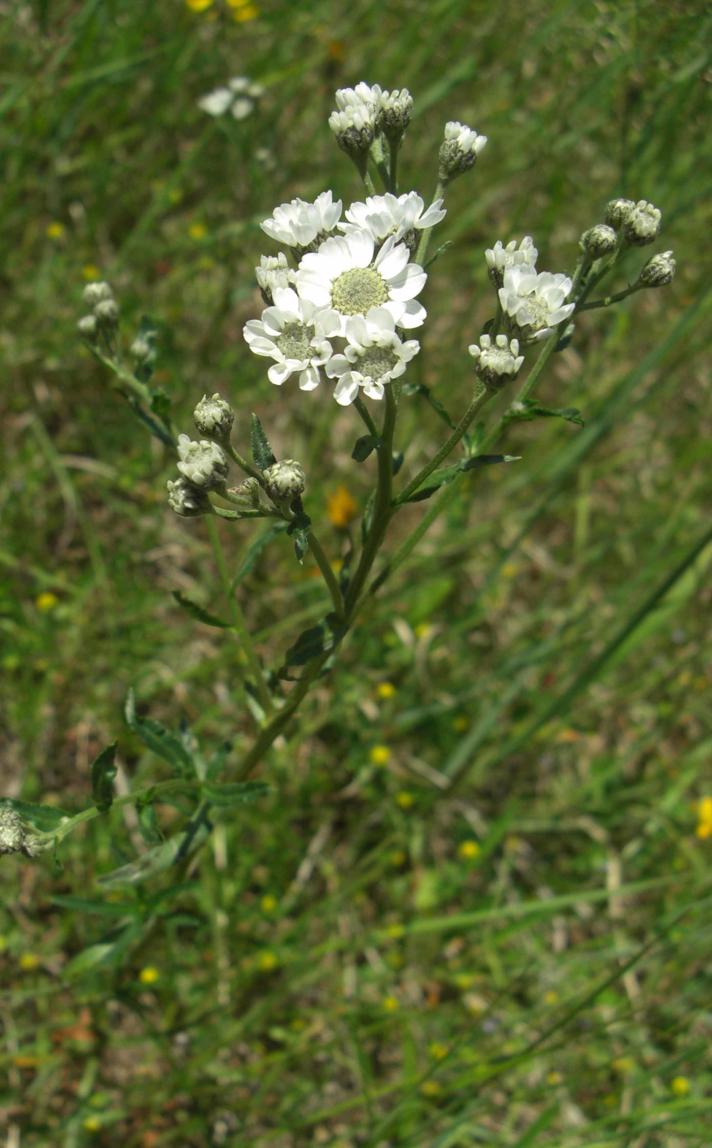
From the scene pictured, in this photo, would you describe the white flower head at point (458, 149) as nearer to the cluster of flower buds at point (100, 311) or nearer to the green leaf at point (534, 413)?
the green leaf at point (534, 413)

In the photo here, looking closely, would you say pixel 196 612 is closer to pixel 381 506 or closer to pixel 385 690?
pixel 381 506

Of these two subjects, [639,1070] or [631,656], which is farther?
[631,656]

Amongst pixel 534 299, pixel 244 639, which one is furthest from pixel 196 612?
pixel 534 299

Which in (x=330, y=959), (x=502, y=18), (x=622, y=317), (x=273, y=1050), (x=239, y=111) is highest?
(x=502, y=18)

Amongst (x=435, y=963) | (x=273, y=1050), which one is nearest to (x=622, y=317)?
(x=435, y=963)

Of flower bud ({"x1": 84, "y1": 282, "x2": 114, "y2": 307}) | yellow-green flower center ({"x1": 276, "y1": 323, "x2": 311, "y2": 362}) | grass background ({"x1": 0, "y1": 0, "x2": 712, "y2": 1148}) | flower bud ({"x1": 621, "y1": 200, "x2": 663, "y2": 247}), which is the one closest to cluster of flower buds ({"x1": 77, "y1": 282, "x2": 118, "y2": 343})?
flower bud ({"x1": 84, "y1": 282, "x2": 114, "y2": 307})

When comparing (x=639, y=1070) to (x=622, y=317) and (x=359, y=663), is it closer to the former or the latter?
(x=359, y=663)

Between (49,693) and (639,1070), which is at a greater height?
(49,693)
